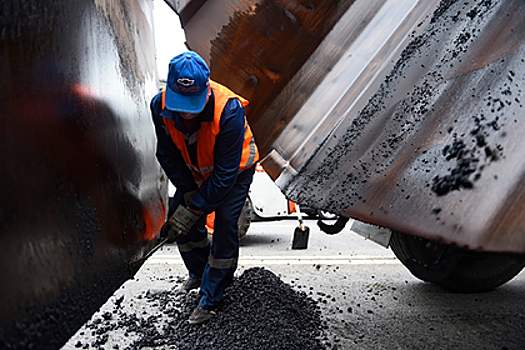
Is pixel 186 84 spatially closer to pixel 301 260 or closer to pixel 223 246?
pixel 223 246

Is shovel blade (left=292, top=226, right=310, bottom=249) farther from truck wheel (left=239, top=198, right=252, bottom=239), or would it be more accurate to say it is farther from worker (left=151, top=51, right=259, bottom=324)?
worker (left=151, top=51, right=259, bottom=324)

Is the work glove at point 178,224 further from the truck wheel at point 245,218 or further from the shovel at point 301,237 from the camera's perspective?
the truck wheel at point 245,218

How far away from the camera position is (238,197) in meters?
2.65

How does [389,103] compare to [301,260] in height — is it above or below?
above

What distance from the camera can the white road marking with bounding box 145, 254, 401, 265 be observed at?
164 inches

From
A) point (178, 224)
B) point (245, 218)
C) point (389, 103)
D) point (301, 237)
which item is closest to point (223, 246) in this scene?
point (178, 224)

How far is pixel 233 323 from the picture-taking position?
7.86 ft

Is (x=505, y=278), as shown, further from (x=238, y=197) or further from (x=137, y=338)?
(x=137, y=338)

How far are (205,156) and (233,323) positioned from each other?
2.96 feet

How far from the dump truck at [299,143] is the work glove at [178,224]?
7 cm

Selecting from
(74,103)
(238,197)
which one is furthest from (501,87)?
(238,197)

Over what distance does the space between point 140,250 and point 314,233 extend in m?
4.51

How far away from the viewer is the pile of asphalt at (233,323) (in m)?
2.20

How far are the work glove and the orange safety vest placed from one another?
28cm
